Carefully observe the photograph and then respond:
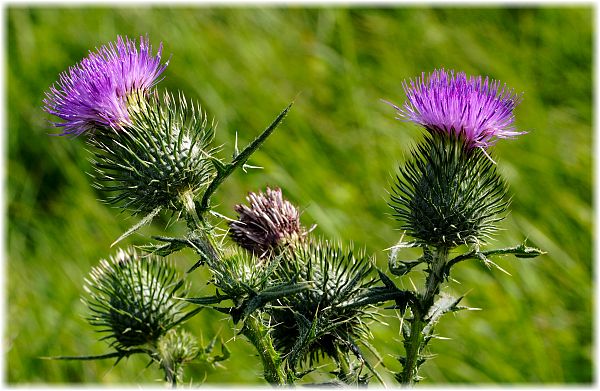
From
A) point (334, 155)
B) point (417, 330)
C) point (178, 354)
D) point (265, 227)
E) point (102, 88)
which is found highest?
point (334, 155)

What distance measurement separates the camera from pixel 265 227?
6.70 ft

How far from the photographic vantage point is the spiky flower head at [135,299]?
7.08 ft

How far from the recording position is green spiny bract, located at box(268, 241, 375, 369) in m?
1.83

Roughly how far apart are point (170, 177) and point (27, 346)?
3108mm

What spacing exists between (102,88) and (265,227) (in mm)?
533

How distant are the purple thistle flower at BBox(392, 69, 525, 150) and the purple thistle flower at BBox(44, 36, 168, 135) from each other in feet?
1.99

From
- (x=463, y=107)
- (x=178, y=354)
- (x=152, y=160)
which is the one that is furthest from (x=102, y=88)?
Answer: (x=463, y=107)

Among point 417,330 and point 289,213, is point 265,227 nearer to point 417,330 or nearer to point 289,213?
point 289,213

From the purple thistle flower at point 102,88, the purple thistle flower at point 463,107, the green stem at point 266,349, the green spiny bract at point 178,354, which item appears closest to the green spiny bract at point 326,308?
the green stem at point 266,349

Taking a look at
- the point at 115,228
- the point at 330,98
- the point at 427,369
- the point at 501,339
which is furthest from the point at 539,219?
the point at 115,228

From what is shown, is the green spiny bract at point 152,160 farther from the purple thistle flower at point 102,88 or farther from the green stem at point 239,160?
the green stem at point 239,160

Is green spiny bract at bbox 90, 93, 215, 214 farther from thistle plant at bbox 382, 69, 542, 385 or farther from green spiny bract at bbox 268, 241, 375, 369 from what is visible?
thistle plant at bbox 382, 69, 542, 385

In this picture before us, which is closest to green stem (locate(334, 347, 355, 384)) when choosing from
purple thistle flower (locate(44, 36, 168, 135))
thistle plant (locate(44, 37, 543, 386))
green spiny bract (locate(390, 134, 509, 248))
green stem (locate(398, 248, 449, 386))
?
thistle plant (locate(44, 37, 543, 386))

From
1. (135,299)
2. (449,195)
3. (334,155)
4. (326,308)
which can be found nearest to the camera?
(326,308)
